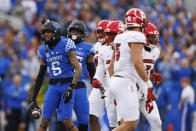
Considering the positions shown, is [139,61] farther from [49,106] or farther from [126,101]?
[49,106]

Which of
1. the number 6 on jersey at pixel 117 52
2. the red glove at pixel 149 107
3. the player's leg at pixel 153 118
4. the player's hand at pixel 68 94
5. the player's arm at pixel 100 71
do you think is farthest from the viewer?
the player's arm at pixel 100 71

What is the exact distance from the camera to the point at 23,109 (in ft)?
47.5

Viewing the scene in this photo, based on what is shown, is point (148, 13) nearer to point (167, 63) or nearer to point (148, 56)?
point (167, 63)

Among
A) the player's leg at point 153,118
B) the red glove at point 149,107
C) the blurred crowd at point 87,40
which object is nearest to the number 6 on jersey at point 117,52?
the red glove at point 149,107

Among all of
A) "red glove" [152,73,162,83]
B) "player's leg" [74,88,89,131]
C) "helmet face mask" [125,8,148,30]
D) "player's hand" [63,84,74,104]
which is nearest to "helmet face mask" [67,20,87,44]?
"player's leg" [74,88,89,131]

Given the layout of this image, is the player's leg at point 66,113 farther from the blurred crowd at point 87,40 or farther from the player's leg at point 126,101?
the blurred crowd at point 87,40

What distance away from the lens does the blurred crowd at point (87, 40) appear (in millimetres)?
14320

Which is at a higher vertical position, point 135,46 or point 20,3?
point 20,3

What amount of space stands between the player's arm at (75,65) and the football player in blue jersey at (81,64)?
60 centimetres

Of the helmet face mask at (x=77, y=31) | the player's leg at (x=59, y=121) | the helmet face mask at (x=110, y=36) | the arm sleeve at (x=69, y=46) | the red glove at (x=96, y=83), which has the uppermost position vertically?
the helmet face mask at (x=77, y=31)

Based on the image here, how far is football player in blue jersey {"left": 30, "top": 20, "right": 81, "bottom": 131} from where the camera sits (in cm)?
938

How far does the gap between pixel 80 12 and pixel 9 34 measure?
3.93 m

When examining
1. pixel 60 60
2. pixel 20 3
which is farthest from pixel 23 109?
pixel 60 60

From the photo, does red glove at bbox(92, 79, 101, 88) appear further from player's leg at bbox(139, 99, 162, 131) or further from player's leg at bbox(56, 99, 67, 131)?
player's leg at bbox(139, 99, 162, 131)
